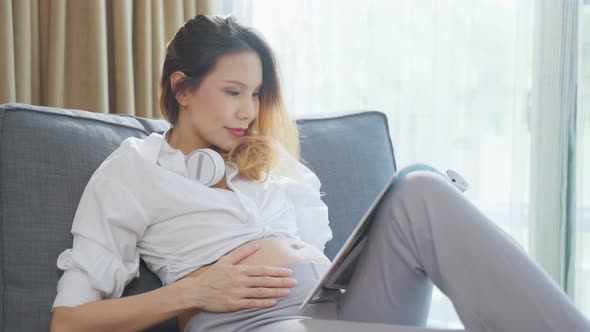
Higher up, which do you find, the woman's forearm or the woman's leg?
the woman's leg

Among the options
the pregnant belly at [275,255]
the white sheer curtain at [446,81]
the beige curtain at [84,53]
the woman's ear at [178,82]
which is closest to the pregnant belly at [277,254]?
the pregnant belly at [275,255]

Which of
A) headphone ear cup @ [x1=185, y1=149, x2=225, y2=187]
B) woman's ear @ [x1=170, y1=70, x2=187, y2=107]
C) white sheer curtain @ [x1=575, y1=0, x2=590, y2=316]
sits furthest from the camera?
white sheer curtain @ [x1=575, y1=0, x2=590, y2=316]

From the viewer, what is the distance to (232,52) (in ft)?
5.39

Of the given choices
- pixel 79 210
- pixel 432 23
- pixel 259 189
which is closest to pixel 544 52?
pixel 432 23

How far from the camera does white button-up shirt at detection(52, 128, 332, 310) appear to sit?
55.0 inches

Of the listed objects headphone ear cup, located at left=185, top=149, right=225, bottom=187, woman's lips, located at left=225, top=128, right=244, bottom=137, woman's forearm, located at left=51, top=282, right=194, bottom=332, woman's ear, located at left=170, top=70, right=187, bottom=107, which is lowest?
woman's forearm, located at left=51, top=282, right=194, bottom=332

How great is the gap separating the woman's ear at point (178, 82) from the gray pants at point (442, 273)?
572 mm

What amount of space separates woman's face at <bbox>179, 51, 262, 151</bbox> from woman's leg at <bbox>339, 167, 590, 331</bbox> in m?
0.44

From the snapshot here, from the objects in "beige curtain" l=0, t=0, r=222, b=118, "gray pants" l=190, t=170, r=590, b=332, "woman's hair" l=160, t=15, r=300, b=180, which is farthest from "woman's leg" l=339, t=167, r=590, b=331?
"beige curtain" l=0, t=0, r=222, b=118

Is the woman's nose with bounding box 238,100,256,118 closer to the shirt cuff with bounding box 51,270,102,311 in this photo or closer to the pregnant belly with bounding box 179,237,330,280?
the pregnant belly with bounding box 179,237,330,280

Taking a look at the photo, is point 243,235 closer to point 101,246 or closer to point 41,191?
point 101,246

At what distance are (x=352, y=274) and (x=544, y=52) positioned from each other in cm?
137

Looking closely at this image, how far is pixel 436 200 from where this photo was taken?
1256 millimetres

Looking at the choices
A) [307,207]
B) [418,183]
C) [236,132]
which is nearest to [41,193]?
[236,132]
